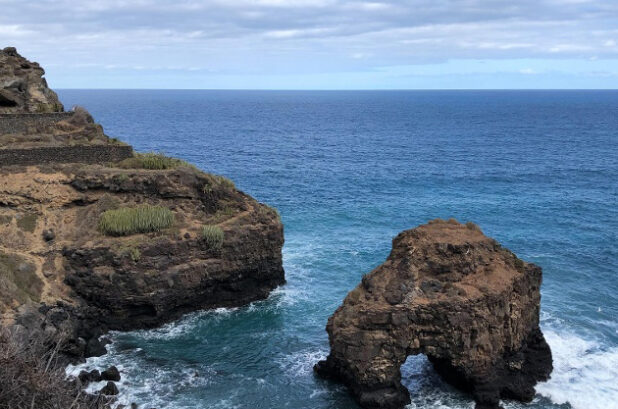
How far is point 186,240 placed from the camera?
131ft

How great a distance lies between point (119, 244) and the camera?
3900 centimetres

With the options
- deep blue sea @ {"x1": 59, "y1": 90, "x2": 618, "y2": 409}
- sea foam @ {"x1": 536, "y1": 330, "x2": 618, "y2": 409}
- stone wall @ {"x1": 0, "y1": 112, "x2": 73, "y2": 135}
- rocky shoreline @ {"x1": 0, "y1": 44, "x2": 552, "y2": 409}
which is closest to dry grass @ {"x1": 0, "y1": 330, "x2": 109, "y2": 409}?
rocky shoreline @ {"x1": 0, "y1": 44, "x2": 552, "y2": 409}

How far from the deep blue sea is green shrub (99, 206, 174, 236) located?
20.6 feet

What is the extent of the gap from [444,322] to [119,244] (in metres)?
20.0

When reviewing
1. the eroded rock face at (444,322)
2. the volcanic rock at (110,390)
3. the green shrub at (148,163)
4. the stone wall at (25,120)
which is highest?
the stone wall at (25,120)

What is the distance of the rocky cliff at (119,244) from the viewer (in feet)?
122

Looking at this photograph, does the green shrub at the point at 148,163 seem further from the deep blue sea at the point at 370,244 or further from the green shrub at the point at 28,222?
the deep blue sea at the point at 370,244

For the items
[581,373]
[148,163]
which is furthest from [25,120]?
[581,373]

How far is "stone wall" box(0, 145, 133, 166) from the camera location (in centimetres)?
4297

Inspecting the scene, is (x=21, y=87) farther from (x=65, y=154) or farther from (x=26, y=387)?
(x=26, y=387)

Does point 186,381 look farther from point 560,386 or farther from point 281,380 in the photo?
point 560,386

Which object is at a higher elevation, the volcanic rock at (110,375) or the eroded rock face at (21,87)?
the eroded rock face at (21,87)

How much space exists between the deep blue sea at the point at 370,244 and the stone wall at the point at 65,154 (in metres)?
13.7

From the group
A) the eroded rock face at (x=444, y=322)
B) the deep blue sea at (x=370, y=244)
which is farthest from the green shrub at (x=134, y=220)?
the eroded rock face at (x=444, y=322)
